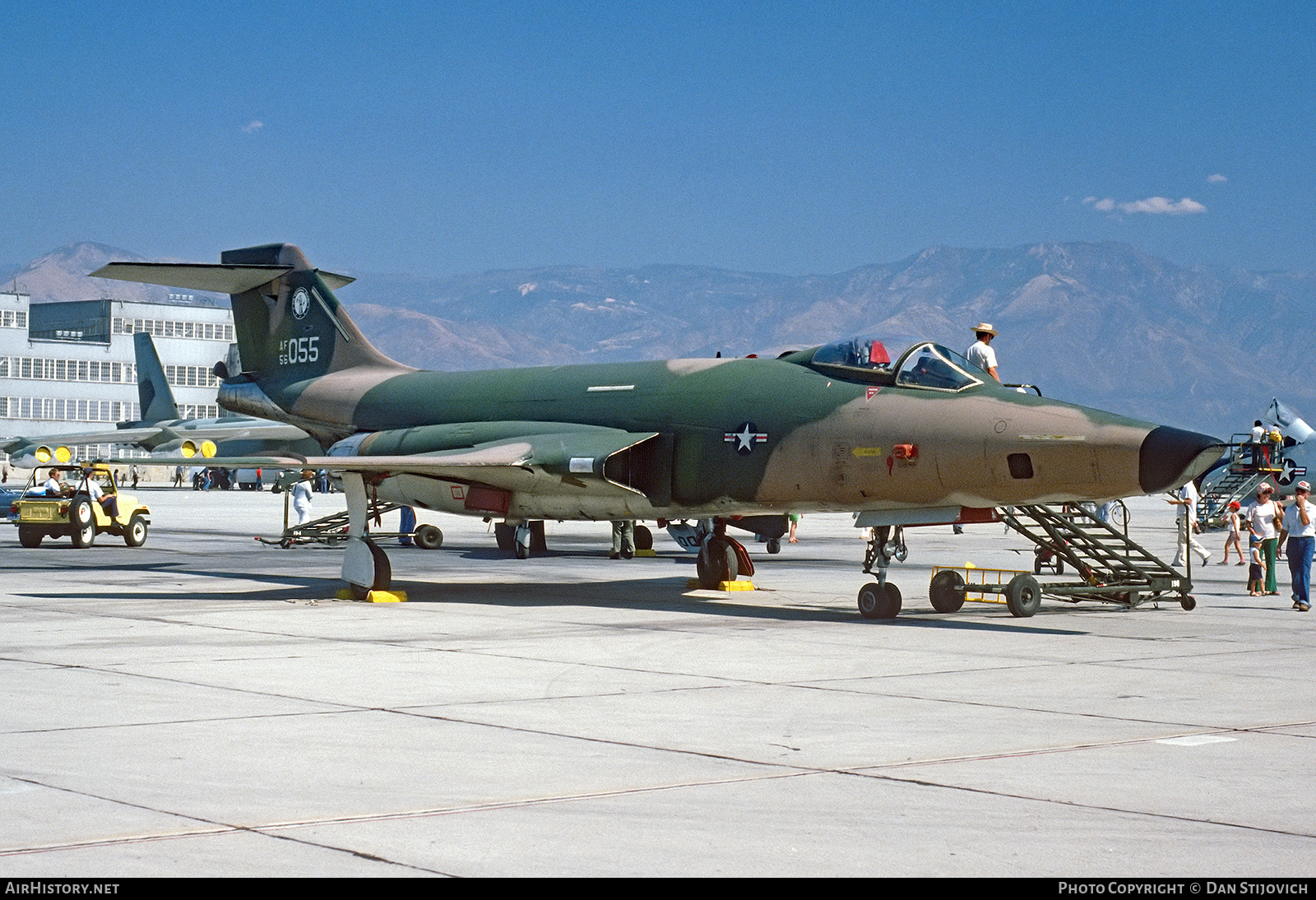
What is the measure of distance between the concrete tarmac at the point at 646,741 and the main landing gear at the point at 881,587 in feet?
1.02

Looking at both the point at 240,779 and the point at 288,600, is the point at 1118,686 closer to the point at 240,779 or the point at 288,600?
the point at 240,779

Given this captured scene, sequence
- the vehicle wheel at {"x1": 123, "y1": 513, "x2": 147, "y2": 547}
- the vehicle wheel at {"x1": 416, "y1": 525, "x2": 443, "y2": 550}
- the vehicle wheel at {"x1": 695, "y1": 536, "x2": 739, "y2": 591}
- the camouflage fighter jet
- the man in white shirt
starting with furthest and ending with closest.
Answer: the camouflage fighter jet
the vehicle wheel at {"x1": 416, "y1": 525, "x2": 443, "y2": 550}
the vehicle wheel at {"x1": 123, "y1": 513, "x2": 147, "y2": 547}
the vehicle wheel at {"x1": 695, "y1": 536, "x2": 739, "y2": 591}
the man in white shirt

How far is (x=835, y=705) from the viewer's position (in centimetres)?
1016

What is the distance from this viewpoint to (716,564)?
2091 cm

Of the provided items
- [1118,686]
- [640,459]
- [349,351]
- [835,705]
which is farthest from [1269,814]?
[349,351]

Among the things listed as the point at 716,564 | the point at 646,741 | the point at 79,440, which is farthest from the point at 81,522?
the point at 79,440

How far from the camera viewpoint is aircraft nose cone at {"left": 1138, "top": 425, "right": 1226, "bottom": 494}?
14492 millimetres

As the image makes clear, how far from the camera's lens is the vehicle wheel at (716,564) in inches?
824

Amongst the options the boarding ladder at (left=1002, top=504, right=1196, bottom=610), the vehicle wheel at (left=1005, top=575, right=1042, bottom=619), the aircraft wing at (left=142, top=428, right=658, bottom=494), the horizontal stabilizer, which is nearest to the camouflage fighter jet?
the horizontal stabilizer

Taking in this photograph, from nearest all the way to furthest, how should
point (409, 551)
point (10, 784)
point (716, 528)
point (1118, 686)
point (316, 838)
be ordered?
1. point (316, 838)
2. point (10, 784)
3. point (1118, 686)
4. point (716, 528)
5. point (409, 551)

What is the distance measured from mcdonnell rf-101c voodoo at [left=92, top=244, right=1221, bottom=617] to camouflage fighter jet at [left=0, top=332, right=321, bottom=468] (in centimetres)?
580

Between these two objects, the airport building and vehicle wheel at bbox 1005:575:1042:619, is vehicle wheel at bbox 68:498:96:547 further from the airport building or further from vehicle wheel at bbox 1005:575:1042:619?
the airport building

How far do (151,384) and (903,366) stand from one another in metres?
64.0
